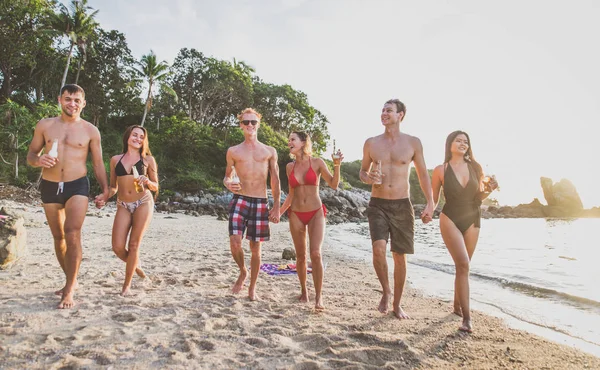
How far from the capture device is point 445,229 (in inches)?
159

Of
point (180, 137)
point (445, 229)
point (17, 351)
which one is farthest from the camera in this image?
point (180, 137)

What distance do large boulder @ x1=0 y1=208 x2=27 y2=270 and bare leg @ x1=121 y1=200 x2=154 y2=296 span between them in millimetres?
2371

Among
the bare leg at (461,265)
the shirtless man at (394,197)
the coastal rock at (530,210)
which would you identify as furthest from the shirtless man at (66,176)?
the coastal rock at (530,210)

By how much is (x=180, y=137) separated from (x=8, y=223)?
1077 inches

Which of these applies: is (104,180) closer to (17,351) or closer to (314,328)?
(17,351)

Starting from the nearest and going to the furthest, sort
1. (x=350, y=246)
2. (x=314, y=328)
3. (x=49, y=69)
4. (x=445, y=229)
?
1. (x=314, y=328)
2. (x=445, y=229)
3. (x=350, y=246)
4. (x=49, y=69)

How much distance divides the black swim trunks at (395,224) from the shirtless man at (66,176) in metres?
3.41

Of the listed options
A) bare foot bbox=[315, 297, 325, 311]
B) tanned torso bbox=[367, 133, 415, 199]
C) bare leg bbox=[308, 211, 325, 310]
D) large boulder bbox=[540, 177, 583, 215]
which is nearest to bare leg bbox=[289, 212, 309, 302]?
bare leg bbox=[308, 211, 325, 310]

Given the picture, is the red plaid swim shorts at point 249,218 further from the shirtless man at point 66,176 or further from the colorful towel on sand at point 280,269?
the colorful towel on sand at point 280,269

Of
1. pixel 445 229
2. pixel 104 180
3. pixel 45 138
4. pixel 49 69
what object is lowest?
pixel 445 229

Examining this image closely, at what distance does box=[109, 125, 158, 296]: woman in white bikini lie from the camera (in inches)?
179

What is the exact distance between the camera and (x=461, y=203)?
4.09 meters

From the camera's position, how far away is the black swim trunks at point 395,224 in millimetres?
4234

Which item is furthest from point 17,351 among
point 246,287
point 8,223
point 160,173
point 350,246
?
point 160,173
